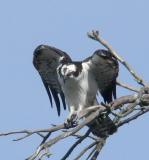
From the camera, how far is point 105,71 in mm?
9516

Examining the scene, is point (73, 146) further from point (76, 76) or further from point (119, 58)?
point (76, 76)

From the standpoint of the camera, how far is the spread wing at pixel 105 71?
29.9 ft

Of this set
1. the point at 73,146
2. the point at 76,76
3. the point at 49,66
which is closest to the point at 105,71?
the point at 76,76

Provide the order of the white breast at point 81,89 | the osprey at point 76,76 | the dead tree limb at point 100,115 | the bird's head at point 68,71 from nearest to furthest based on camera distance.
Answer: the dead tree limb at point 100,115, the osprey at point 76,76, the bird's head at point 68,71, the white breast at point 81,89

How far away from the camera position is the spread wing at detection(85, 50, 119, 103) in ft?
29.9

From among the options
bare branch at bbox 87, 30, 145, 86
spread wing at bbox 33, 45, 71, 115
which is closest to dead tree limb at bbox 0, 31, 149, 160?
bare branch at bbox 87, 30, 145, 86

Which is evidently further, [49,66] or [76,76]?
[49,66]

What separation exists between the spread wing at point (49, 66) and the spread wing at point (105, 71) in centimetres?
54

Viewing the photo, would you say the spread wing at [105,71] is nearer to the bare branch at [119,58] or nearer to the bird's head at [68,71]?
the bird's head at [68,71]

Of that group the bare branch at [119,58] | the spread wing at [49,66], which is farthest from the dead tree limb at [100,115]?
the spread wing at [49,66]

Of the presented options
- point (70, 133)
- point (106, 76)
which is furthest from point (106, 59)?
point (70, 133)

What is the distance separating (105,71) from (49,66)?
1.20 metres

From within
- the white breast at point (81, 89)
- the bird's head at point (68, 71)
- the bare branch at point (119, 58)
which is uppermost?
the bare branch at point (119, 58)

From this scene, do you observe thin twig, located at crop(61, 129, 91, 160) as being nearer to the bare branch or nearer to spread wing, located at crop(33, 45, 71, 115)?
the bare branch
